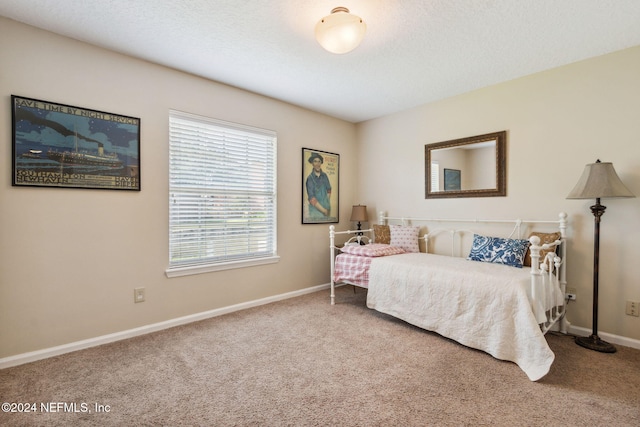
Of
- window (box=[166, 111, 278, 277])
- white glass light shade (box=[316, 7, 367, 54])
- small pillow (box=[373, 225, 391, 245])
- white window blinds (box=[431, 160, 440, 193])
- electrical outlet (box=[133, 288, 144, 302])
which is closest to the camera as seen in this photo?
white glass light shade (box=[316, 7, 367, 54])

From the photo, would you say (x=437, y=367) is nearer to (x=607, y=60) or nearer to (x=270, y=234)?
Result: (x=270, y=234)

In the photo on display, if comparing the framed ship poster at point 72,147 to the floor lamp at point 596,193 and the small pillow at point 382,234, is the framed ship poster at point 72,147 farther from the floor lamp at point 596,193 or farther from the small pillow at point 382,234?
the floor lamp at point 596,193

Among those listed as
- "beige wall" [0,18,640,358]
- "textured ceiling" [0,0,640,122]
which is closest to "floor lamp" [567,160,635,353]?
"beige wall" [0,18,640,358]

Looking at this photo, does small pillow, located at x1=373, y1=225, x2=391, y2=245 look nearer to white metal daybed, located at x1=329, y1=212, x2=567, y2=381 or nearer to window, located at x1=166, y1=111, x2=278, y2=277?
white metal daybed, located at x1=329, y1=212, x2=567, y2=381

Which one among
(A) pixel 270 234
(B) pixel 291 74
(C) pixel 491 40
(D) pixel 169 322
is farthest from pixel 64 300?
(C) pixel 491 40

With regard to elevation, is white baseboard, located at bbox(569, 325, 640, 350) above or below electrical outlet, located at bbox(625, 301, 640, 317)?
below

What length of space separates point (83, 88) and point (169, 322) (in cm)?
205

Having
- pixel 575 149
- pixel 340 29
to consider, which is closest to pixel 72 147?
pixel 340 29

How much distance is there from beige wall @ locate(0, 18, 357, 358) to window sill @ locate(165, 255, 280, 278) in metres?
0.06

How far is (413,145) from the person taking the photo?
150 inches

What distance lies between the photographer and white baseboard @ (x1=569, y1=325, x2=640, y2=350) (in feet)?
7.87

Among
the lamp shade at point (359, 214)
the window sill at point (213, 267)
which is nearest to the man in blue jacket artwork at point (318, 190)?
the lamp shade at point (359, 214)

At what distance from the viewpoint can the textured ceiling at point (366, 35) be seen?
1938 millimetres

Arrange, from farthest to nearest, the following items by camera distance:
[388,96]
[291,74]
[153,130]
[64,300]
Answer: [388,96] → [291,74] → [153,130] → [64,300]
